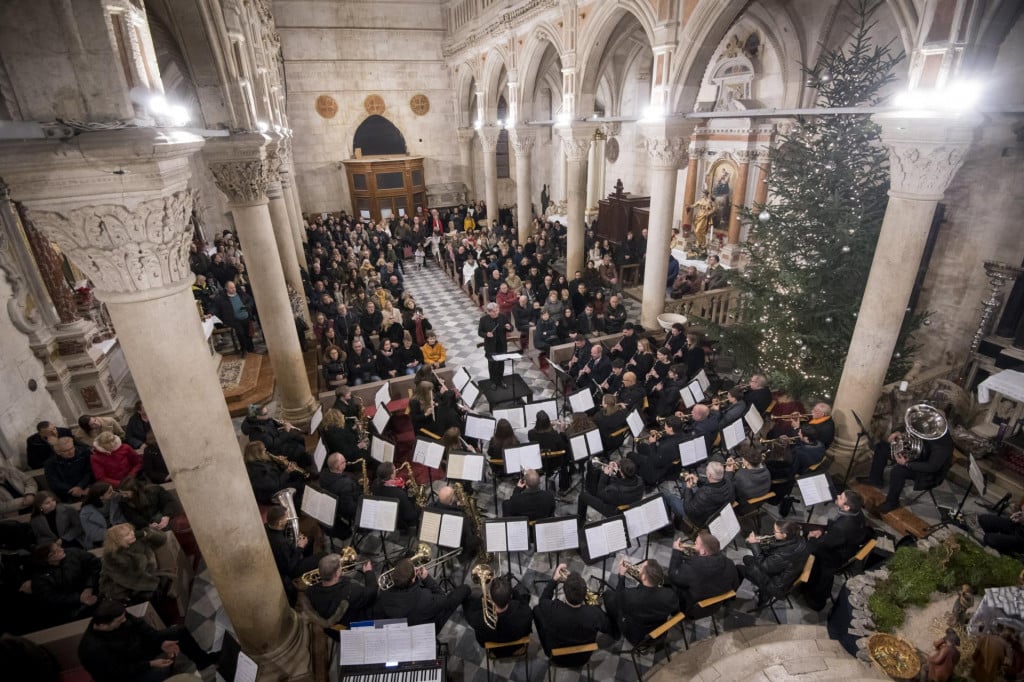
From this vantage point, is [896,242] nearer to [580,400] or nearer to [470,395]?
[580,400]

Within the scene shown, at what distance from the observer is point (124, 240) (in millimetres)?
3264

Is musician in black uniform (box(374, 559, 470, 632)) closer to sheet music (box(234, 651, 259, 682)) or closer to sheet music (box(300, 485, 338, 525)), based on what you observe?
sheet music (box(234, 651, 259, 682))

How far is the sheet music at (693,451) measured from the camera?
6.31m

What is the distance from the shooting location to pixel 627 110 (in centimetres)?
2131

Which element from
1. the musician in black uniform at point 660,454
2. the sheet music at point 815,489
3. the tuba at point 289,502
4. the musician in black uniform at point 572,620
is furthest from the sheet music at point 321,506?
the sheet music at point 815,489

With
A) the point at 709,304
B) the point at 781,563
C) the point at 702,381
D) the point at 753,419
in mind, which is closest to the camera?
the point at 781,563

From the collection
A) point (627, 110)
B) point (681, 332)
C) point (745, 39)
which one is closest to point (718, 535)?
point (681, 332)

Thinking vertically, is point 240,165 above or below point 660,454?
above

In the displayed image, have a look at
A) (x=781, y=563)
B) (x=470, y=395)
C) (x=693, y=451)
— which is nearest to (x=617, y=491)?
(x=693, y=451)

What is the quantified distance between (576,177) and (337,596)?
11663 millimetres

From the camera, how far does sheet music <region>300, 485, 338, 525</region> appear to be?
5.59 metres

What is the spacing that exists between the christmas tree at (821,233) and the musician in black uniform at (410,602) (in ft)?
19.6

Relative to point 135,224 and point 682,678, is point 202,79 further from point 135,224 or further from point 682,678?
point 682,678

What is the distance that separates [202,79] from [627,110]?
18.0m
